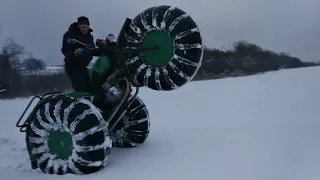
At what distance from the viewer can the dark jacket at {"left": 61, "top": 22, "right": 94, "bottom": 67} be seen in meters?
4.88

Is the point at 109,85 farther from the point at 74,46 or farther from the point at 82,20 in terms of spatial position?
the point at 82,20

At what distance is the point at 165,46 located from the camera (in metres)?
4.49

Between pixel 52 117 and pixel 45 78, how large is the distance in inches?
593

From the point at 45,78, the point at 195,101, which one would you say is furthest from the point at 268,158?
the point at 45,78

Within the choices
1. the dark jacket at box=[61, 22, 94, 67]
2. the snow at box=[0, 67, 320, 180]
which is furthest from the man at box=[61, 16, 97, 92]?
the snow at box=[0, 67, 320, 180]

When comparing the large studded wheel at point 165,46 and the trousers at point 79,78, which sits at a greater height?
the large studded wheel at point 165,46

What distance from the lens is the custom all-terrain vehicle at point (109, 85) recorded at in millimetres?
4246

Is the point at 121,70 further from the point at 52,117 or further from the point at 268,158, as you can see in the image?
the point at 268,158

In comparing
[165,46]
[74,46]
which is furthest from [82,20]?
[165,46]

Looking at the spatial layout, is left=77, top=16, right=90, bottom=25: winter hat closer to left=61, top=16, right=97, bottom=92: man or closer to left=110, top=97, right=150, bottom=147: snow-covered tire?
left=61, top=16, right=97, bottom=92: man

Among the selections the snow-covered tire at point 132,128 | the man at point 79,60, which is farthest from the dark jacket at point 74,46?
the snow-covered tire at point 132,128

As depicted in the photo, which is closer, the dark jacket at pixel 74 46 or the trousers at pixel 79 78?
the dark jacket at pixel 74 46

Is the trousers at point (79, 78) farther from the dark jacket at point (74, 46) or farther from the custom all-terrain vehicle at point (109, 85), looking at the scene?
the custom all-terrain vehicle at point (109, 85)

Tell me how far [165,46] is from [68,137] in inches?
51.8
